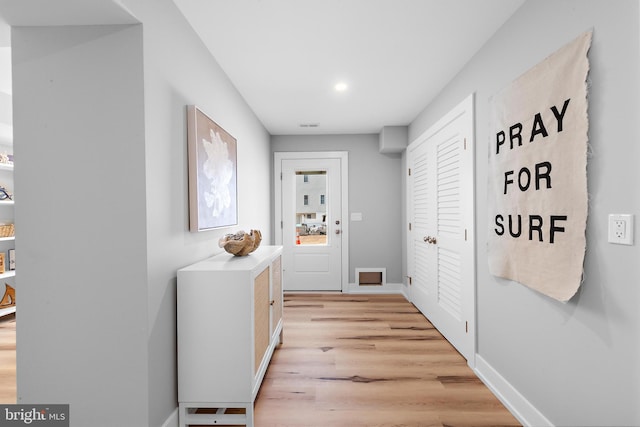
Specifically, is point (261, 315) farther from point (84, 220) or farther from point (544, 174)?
point (544, 174)

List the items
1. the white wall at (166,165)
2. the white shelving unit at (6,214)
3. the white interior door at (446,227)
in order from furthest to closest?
the white shelving unit at (6,214) → the white interior door at (446,227) → the white wall at (166,165)

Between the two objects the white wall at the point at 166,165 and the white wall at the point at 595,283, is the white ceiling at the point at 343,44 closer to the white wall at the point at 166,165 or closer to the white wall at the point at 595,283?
the white wall at the point at 166,165

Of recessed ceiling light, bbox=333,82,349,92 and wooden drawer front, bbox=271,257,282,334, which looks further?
recessed ceiling light, bbox=333,82,349,92

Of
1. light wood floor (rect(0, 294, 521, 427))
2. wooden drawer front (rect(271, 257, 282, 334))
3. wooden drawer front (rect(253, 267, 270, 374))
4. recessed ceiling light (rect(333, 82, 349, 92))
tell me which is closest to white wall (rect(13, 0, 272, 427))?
wooden drawer front (rect(253, 267, 270, 374))

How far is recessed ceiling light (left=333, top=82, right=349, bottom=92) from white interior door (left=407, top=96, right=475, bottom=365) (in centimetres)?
96

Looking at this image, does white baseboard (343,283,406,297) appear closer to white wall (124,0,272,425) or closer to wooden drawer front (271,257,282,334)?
wooden drawer front (271,257,282,334)

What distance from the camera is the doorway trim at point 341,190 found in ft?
14.8

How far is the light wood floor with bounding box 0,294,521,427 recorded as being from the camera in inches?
70.0

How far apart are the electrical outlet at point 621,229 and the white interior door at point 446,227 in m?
1.11

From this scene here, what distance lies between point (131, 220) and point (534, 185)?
196 centimetres

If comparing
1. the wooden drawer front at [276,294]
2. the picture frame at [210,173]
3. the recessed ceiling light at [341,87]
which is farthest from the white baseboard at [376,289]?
the recessed ceiling light at [341,87]

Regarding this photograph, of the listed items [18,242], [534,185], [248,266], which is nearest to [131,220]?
[18,242]

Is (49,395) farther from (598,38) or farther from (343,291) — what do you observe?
(343,291)

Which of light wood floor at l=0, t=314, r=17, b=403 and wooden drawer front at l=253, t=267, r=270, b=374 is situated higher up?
wooden drawer front at l=253, t=267, r=270, b=374
